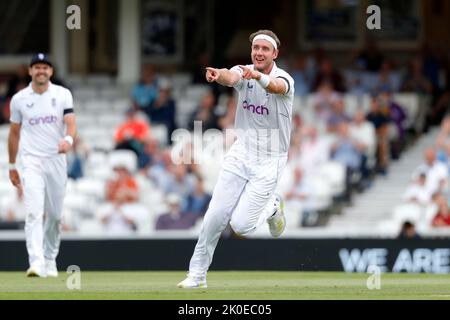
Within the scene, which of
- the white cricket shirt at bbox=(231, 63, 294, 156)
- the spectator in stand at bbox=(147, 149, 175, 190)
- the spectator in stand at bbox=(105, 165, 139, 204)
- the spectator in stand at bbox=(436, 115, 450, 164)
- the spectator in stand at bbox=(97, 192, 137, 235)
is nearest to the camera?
the white cricket shirt at bbox=(231, 63, 294, 156)

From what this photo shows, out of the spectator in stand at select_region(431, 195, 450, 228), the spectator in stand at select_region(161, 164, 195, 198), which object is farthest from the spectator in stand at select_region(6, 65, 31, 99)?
the spectator in stand at select_region(431, 195, 450, 228)

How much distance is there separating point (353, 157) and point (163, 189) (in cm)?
290

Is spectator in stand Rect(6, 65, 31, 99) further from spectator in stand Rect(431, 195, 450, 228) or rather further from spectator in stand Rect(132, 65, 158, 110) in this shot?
spectator in stand Rect(431, 195, 450, 228)

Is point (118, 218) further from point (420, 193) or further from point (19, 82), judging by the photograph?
point (19, 82)

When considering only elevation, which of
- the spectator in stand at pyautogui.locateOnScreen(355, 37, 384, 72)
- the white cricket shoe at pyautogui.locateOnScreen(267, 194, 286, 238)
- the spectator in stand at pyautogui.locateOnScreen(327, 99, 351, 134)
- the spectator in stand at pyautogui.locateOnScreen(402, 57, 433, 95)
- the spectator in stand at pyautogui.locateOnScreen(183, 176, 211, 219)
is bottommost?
the spectator in stand at pyautogui.locateOnScreen(183, 176, 211, 219)

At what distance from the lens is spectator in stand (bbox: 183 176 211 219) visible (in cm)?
2130

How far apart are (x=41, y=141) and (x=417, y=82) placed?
11137mm

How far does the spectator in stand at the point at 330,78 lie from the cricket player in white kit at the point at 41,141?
1026cm

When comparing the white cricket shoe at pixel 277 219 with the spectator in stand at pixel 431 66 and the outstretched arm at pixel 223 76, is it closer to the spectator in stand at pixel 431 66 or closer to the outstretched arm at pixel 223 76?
the outstretched arm at pixel 223 76

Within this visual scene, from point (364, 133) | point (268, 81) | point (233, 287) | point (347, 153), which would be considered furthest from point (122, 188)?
point (268, 81)

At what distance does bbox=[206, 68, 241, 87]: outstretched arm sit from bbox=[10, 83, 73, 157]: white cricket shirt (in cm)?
305

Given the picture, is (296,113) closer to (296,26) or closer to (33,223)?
(296,26)

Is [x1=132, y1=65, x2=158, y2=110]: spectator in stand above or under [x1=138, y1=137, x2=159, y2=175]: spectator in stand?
above

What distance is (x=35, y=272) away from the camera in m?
14.5
